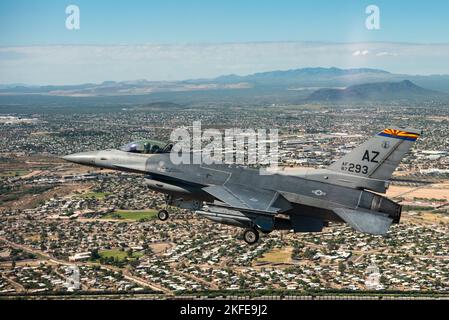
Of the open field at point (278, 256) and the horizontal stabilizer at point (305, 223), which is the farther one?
the open field at point (278, 256)

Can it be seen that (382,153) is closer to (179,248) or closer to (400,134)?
(400,134)

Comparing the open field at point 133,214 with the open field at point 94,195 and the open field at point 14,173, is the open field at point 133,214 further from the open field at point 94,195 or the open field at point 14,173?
the open field at point 14,173

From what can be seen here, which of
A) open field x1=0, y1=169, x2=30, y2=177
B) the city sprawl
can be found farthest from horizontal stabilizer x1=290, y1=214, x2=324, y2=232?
open field x1=0, y1=169, x2=30, y2=177

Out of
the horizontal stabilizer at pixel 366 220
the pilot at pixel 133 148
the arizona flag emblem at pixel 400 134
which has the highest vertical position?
the arizona flag emblem at pixel 400 134

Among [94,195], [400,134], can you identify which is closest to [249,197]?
[400,134]

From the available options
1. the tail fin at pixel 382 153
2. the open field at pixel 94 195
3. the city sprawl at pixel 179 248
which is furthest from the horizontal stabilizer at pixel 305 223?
the open field at pixel 94 195

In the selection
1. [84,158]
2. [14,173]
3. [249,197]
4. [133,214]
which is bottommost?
[133,214]
